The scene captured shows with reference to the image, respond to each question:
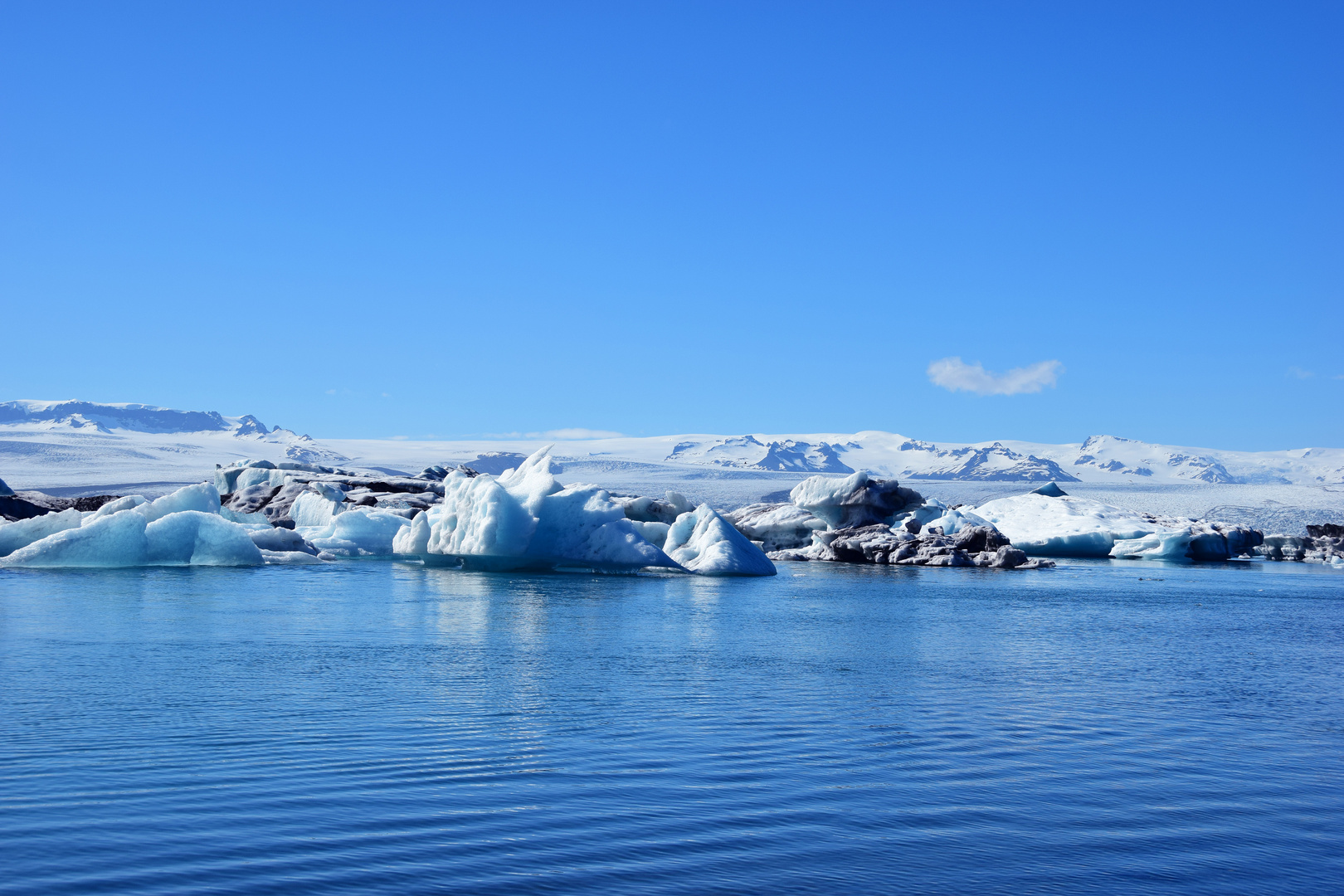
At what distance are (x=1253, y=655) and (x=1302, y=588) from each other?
608 inches

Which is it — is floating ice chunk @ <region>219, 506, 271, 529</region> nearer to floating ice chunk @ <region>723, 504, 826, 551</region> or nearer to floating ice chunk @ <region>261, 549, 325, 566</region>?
floating ice chunk @ <region>261, 549, 325, 566</region>

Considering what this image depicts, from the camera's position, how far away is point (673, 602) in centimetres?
1798

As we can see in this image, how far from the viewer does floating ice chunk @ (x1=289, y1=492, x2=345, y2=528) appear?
31938 mm

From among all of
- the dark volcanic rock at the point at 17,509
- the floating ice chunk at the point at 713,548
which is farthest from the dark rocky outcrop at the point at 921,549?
the dark volcanic rock at the point at 17,509

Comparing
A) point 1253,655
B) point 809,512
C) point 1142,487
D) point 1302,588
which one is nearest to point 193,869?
point 1253,655

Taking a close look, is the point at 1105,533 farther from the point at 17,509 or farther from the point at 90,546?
the point at 17,509

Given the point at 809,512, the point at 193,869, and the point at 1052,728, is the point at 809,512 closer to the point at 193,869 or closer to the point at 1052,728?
the point at 1052,728

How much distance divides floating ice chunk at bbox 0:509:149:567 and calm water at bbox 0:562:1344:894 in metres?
7.85

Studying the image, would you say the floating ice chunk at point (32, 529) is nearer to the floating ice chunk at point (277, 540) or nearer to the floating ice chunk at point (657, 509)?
the floating ice chunk at point (277, 540)

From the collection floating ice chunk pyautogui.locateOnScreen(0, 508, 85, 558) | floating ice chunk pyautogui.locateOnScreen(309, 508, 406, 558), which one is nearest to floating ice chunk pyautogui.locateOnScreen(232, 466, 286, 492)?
floating ice chunk pyautogui.locateOnScreen(309, 508, 406, 558)

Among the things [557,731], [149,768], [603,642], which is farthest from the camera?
[603,642]

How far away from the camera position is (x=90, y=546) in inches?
834

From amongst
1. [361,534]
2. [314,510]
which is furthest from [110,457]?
[361,534]

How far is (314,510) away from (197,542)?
9.49 m
